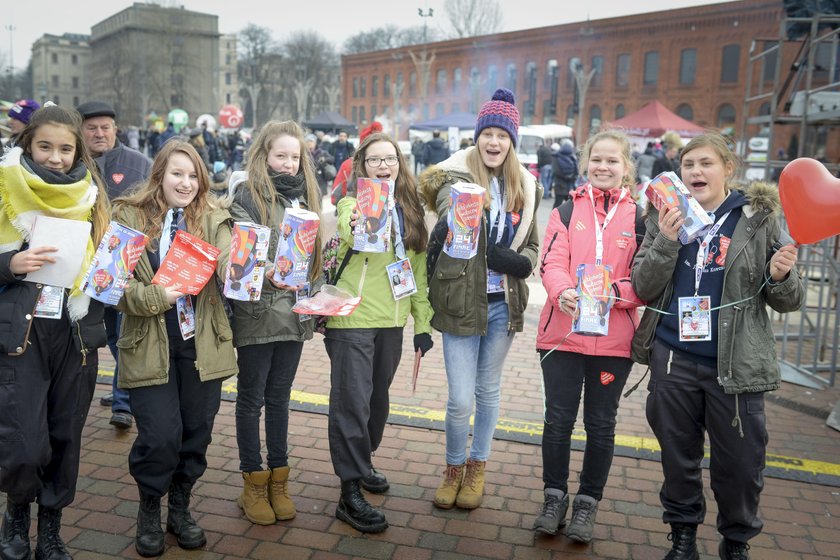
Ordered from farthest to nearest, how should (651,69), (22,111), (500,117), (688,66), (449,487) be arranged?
(651,69) → (688,66) → (22,111) → (449,487) → (500,117)

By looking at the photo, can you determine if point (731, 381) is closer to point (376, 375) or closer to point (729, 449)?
point (729, 449)

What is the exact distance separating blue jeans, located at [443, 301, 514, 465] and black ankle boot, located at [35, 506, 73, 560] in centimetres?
187

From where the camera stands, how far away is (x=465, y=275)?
11.5 ft

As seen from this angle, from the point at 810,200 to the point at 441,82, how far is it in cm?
6344

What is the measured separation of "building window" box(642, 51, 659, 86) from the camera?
4909 cm

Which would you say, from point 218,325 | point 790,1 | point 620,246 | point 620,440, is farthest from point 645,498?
point 790,1

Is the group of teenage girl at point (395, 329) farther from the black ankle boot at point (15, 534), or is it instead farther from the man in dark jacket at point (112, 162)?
the man in dark jacket at point (112, 162)

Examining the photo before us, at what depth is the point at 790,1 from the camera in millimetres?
7648

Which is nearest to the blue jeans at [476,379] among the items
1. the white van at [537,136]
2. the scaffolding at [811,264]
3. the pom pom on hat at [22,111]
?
the scaffolding at [811,264]

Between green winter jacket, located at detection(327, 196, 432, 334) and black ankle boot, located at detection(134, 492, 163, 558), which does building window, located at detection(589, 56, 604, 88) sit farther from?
black ankle boot, located at detection(134, 492, 163, 558)

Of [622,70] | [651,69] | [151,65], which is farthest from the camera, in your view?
[151,65]

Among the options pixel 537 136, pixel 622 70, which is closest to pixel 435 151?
pixel 537 136

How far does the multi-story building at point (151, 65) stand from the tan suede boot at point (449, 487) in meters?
68.3

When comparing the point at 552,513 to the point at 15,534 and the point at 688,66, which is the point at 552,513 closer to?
the point at 15,534
